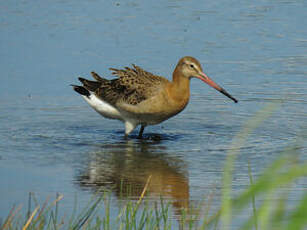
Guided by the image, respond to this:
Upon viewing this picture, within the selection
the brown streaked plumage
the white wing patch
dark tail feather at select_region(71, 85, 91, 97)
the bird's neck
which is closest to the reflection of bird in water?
the brown streaked plumage

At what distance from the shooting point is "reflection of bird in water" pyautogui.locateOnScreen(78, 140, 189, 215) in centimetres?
568

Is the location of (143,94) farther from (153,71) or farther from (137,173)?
(153,71)

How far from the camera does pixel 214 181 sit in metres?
5.96

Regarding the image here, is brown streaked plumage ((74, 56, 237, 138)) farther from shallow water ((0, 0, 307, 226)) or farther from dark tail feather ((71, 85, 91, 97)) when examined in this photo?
shallow water ((0, 0, 307, 226))

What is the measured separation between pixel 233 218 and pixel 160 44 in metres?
6.41

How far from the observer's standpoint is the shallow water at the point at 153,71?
244 inches

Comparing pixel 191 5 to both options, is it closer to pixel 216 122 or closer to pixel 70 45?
pixel 70 45

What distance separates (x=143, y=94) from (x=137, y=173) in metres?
1.70

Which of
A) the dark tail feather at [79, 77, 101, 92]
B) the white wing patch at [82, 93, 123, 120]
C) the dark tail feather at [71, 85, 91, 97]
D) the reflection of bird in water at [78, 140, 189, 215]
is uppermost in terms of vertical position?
the dark tail feather at [79, 77, 101, 92]

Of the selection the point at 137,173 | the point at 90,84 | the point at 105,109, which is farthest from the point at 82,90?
the point at 137,173

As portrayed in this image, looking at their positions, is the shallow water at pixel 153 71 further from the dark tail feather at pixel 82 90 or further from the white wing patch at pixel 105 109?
the dark tail feather at pixel 82 90

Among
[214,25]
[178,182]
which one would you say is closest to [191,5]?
[214,25]

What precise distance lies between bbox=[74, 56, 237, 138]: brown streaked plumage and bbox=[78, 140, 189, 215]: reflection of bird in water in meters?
0.44

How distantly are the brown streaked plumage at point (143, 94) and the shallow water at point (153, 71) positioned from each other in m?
0.23
